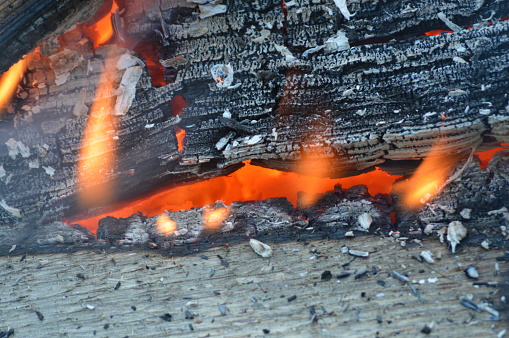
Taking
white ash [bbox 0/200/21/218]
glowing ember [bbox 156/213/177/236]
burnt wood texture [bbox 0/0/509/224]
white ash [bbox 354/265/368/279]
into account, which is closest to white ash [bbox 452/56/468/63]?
burnt wood texture [bbox 0/0/509/224]

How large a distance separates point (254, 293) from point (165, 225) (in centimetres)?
52

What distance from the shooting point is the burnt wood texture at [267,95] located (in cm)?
146

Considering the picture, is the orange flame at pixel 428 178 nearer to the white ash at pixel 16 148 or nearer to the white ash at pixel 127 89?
the white ash at pixel 127 89

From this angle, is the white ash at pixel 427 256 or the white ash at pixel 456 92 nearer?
the white ash at pixel 427 256

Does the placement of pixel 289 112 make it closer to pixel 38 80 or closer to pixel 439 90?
pixel 439 90

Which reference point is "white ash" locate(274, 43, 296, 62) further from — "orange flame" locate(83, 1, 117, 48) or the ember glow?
"orange flame" locate(83, 1, 117, 48)

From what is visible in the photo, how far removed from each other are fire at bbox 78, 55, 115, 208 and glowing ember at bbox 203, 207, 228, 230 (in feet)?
1.78

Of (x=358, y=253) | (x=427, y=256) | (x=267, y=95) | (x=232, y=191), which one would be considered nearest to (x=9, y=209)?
(x=232, y=191)

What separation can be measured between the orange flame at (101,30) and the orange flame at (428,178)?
1.55 m

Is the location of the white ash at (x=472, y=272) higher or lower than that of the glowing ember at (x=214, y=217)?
lower

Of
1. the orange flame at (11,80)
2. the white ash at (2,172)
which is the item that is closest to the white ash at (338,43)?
the orange flame at (11,80)

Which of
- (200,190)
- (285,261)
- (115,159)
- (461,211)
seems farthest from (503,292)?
(115,159)

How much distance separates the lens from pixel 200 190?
197 cm

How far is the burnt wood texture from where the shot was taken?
1457mm
